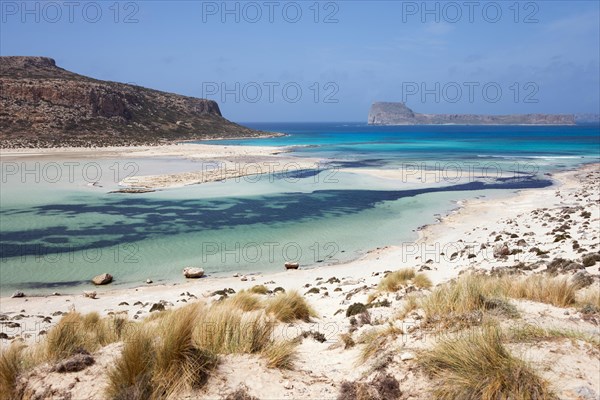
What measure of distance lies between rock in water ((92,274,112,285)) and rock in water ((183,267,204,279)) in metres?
2.00

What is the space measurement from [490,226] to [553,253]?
6640mm

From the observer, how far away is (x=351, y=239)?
1666 centimetres

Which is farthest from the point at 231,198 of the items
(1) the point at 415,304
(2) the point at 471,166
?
(2) the point at 471,166

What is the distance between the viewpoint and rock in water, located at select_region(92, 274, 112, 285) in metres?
11.6

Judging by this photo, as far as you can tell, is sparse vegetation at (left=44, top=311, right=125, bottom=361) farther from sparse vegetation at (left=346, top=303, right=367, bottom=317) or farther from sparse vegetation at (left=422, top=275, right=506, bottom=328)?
sparse vegetation at (left=422, top=275, right=506, bottom=328)

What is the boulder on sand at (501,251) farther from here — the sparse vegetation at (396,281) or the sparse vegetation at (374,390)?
the sparse vegetation at (374,390)

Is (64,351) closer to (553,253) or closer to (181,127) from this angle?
(553,253)

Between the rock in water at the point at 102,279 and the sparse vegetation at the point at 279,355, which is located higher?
the sparse vegetation at the point at 279,355

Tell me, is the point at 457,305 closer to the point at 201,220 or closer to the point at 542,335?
the point at 542,335

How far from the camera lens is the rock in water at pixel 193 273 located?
12078 millimetres

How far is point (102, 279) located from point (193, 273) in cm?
236

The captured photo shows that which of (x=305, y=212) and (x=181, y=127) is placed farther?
(x=181, y=127)

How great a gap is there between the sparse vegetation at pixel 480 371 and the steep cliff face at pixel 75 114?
6027cm

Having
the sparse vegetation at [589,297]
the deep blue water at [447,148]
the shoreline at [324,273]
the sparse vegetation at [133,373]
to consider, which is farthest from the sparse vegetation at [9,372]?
the deep blue water at [447,148]
